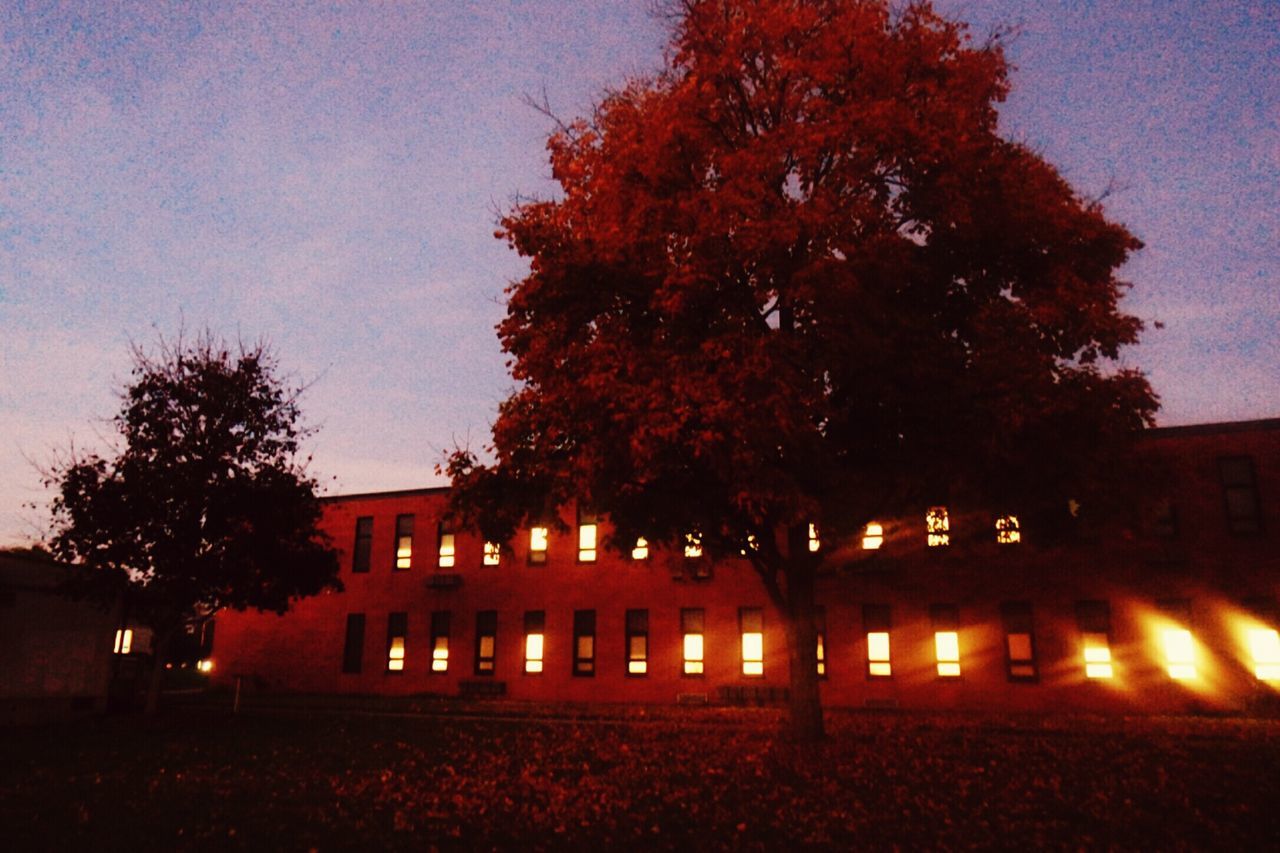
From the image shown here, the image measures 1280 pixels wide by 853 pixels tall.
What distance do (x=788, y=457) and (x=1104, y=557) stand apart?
63.2ft

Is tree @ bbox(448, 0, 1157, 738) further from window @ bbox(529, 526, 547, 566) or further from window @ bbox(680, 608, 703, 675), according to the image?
window @ bbox(529, 526, 547, 566)

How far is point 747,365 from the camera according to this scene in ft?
46.6

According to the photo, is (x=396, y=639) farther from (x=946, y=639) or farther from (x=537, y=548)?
(x=946, y=639)

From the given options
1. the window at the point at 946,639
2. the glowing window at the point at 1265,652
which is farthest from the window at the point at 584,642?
the glowing window at the point at 1265,652

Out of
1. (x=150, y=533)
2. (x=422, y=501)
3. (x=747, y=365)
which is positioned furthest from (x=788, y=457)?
(x=422, y=501)

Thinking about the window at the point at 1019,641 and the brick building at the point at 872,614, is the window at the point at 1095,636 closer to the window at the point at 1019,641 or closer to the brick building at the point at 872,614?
the brick building at the point at 872,614

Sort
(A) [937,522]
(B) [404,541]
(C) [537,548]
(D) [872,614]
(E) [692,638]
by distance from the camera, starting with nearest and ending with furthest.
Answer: (A) [937,522] < (D) [872,614] < (E) [692,638] < (C) [537,548] < (B) [404,541]

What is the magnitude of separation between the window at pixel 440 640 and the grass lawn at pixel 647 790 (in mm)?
20841

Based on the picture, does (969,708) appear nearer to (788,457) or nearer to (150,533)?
(788,457)

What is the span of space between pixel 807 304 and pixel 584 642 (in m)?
25.4

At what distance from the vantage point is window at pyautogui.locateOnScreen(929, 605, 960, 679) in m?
31.4

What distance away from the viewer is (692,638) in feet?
117

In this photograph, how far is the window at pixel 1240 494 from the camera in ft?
93.0

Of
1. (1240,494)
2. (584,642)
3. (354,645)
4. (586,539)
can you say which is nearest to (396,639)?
(354,645)
